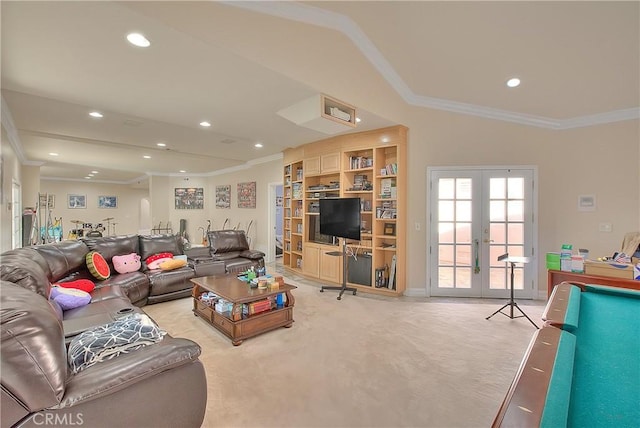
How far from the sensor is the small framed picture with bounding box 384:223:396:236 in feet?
15.4

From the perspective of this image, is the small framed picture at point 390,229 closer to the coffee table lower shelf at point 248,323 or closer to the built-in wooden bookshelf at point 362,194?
the built-in wooden bookshelf at point 362,194

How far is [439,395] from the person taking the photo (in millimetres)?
2102

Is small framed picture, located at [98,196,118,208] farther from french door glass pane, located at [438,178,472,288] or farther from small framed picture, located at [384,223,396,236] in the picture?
french door glass pane, located at [438,178,472,288]

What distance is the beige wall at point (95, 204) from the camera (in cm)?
1147

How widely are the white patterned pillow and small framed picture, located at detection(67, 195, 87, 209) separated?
1321cm

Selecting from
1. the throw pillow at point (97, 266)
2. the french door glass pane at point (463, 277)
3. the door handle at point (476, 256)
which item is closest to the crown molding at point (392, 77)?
the door handle at point (476, 256)

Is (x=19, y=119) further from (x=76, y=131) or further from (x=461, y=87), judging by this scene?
(x=461, y=87)

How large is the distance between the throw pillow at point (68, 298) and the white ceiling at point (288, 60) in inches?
81.5

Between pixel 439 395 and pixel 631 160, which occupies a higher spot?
pixel 631 160

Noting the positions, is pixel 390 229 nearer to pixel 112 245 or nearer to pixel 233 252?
pixel 233 252

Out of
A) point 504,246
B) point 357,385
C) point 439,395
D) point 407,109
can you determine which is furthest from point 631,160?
point 357,385

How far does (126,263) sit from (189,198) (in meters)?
7.22

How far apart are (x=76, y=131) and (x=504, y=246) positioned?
7.15m

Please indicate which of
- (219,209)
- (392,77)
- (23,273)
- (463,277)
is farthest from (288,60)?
(219,209)
